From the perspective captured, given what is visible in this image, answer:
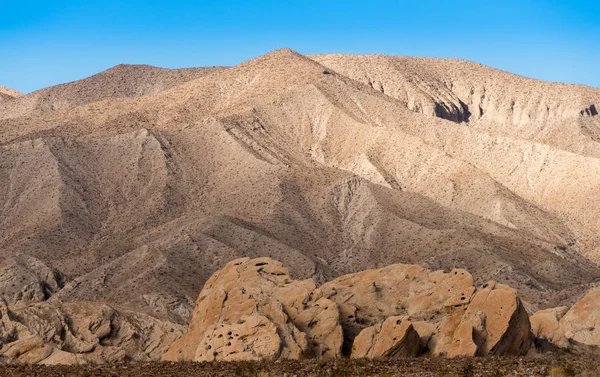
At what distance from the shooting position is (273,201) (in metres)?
111

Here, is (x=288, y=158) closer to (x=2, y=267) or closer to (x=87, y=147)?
(x=87, y=147)

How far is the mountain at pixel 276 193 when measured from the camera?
9425cm

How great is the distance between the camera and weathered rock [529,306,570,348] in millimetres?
43750

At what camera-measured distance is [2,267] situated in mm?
92875

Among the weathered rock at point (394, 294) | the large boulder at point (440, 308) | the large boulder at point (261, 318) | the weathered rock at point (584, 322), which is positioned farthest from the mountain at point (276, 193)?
the weathered rock at point (584, 322)

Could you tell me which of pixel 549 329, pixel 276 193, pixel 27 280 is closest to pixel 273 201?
pixel 276 193

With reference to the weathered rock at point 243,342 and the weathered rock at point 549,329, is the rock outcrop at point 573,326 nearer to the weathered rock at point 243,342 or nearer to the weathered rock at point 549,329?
the weathered rock at point 549,329

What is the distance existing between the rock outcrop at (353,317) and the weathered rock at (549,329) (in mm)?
3086

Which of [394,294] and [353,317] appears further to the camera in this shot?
[394,294]

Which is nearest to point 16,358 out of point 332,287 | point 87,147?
point 332,287

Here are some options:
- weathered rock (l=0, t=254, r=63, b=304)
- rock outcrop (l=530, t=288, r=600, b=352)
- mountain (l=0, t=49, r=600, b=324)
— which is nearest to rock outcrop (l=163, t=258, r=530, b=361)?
rock outcrop (l=530, t=288, r=600, b=352)

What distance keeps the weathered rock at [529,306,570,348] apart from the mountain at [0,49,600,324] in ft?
102

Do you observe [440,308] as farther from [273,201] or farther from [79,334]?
[273,201]

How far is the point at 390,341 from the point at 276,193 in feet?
243
